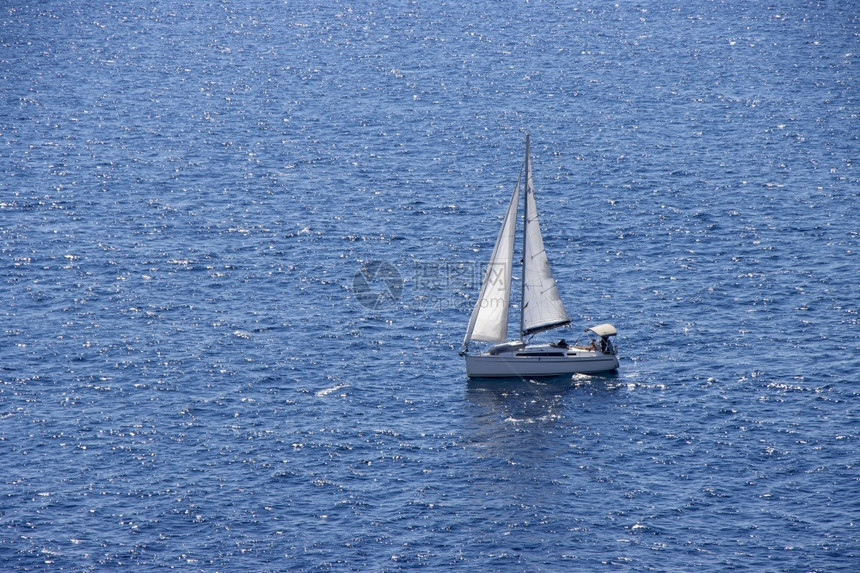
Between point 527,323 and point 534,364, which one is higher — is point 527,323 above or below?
above

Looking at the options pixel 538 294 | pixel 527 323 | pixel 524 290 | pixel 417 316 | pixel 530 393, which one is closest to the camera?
pixel 530 393

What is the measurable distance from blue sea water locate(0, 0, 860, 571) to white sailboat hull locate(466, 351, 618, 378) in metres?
0.94

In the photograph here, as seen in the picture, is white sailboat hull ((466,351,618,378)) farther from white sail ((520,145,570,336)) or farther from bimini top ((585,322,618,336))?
white sail ((520,145,570,336))

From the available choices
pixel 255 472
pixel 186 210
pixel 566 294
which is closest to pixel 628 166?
pixel 566 294

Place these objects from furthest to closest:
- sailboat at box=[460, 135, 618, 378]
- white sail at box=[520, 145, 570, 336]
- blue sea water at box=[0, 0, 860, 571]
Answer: white sail at box=[520, 145, 570, 336] → sailboat at box=[460, 135, 618, 378] → blue sea water at box=[0, 0, 860, 571]

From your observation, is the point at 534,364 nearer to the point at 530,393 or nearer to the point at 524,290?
the point at 530,393

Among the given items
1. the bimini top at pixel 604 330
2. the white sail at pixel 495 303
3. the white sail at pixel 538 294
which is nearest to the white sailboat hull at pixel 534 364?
the bimini top at pixel 604 330

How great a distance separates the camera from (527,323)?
10056 centimetres

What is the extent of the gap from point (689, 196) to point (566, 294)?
29.4 metres

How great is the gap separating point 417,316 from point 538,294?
Result: 1521 cm

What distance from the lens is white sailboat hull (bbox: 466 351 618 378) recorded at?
9762 centimetres

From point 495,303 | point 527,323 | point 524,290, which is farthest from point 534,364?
point 524,290

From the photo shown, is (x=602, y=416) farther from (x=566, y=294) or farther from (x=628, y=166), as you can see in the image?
(x=628, y=166)

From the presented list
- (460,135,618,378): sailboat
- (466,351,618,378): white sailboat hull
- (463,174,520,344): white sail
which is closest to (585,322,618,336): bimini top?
(460,135,618,378): sailboat
